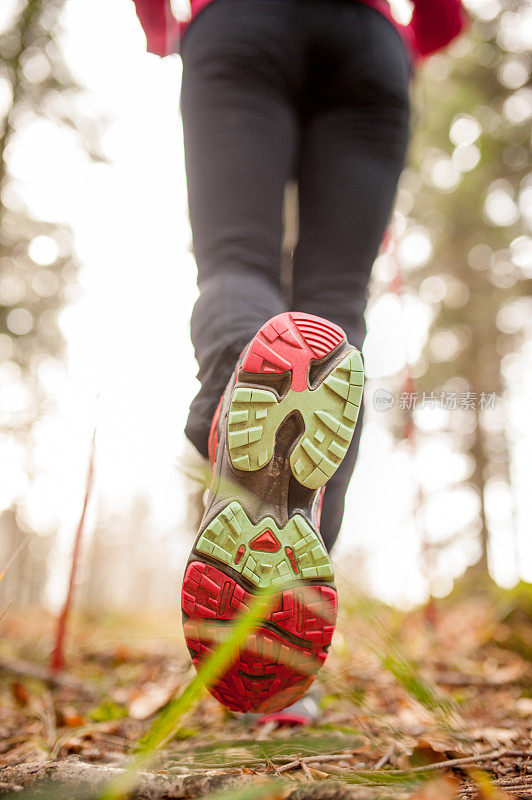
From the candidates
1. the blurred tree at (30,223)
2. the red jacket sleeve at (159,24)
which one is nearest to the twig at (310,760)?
the red jacket sleeve at (159,24)

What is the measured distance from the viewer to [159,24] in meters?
1.23

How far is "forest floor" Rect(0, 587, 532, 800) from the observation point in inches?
24.5

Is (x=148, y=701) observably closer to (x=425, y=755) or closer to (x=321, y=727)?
(x=321, y=727)

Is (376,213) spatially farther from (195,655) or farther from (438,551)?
(438,551)

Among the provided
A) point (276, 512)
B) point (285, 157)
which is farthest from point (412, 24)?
point (276, 512)

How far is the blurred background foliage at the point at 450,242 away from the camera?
6070 millimetres

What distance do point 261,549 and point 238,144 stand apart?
29.8 inches

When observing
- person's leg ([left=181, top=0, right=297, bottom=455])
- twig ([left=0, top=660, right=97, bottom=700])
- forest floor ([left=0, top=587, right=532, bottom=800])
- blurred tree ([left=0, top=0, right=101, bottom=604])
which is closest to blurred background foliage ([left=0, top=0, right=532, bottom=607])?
blurred tree ([left=0, top=0, right=101, bottom=604])

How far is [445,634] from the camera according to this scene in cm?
282

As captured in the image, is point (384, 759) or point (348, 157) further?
point (348, 157)

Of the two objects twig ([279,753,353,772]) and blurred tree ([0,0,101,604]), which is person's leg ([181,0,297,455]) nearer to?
twig ([279,753,353,772])

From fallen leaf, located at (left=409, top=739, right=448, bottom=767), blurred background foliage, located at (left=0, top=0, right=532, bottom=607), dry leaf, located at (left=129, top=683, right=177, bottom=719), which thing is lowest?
dry leaf, located at (left=129, top=683, right=177, bottom=719)

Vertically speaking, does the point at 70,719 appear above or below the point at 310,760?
below

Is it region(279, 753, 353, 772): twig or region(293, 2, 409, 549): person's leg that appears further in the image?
region(293, 2, 409, 549): person's leg
